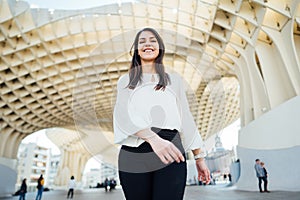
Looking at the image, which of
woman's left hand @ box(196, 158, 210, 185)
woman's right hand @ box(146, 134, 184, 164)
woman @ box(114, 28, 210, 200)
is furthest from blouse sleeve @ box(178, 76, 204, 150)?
woman's right hand @ box(146, 134, 184, 164)

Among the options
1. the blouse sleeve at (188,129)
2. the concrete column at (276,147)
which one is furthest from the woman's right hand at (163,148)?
the concrete column at (276,147)

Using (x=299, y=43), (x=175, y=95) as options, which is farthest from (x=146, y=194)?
(x=299, y=43)

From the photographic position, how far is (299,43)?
12055 millimetres

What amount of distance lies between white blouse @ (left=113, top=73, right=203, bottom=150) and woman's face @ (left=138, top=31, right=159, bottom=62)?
0.12 metres

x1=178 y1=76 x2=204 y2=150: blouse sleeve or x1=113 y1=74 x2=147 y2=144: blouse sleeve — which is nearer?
x1=113 y1=74 x2=147 y2=144: blouse sleeve

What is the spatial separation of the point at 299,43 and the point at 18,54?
20163 mm

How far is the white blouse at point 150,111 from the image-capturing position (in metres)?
1.18

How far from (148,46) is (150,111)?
0.43 metres

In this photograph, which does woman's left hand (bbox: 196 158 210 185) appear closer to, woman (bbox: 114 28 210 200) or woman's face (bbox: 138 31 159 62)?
woman (bbox: 114 28 210 200)

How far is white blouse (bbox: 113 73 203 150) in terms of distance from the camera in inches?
46.5

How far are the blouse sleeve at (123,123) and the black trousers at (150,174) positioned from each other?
8 cm

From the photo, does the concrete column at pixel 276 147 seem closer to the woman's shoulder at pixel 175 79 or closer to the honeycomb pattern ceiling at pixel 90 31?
the honeycomb pattern ceiling at pixel 90 31

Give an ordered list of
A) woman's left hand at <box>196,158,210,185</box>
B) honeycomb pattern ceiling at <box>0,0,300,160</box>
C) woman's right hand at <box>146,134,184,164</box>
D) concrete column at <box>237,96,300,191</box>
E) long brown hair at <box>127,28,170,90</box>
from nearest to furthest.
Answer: woman's right hand at <box>146,134,184,164</box> → long brown hair at <box>127,28,170,90</box> → woman's left hand at <box>196,158,210,185</box> → concrete column at <box>237,96,300,191</box> → honeycomb pattern ceiling at <box>0,0,300,160</box>

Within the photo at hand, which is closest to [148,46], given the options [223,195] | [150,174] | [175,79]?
[175,79]
